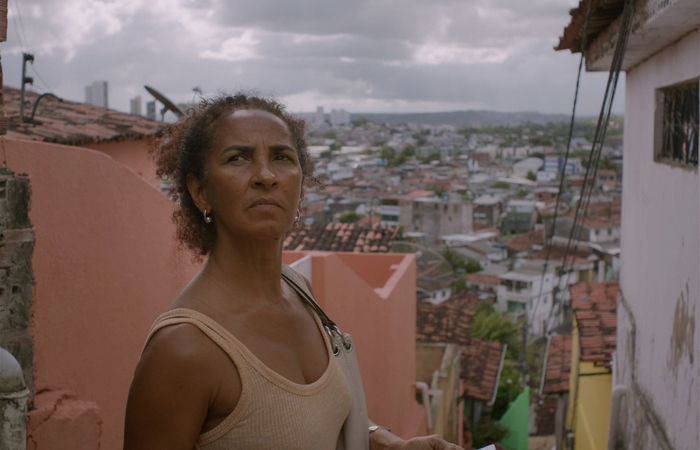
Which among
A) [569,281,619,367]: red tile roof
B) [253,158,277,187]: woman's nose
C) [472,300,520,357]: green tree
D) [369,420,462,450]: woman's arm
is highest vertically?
[253,158,277,187]: woman's nose

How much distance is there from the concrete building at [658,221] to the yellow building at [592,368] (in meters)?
1.82

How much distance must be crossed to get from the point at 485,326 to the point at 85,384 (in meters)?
22.8

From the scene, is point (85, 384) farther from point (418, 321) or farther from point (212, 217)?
point (418, 321)

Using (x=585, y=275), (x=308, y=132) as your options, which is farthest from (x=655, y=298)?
(x=585, y=275)

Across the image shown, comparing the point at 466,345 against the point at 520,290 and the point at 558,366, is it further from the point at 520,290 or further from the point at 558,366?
the point at 520,290

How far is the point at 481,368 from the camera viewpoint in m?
17.1

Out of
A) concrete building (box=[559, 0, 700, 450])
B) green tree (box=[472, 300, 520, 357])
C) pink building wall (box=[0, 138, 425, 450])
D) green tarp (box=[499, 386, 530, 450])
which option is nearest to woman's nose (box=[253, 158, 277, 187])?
pink building wall (box=[0, 138, 425, 450])

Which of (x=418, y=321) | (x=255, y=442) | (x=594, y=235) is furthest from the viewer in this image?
(x=594, y=235)

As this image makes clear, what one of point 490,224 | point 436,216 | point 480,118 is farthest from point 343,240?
point 480,118

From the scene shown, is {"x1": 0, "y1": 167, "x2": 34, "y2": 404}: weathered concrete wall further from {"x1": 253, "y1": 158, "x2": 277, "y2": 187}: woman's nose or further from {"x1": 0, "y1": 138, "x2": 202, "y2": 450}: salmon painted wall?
{"x1": 253, "y1": 158, "x2": 277, "y2": 187}: woman's nose

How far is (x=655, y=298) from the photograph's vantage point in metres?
4.65

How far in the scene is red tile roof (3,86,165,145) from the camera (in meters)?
5.28

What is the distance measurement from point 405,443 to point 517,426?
14.5 m

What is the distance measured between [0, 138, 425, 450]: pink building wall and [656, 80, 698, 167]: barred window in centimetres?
280
